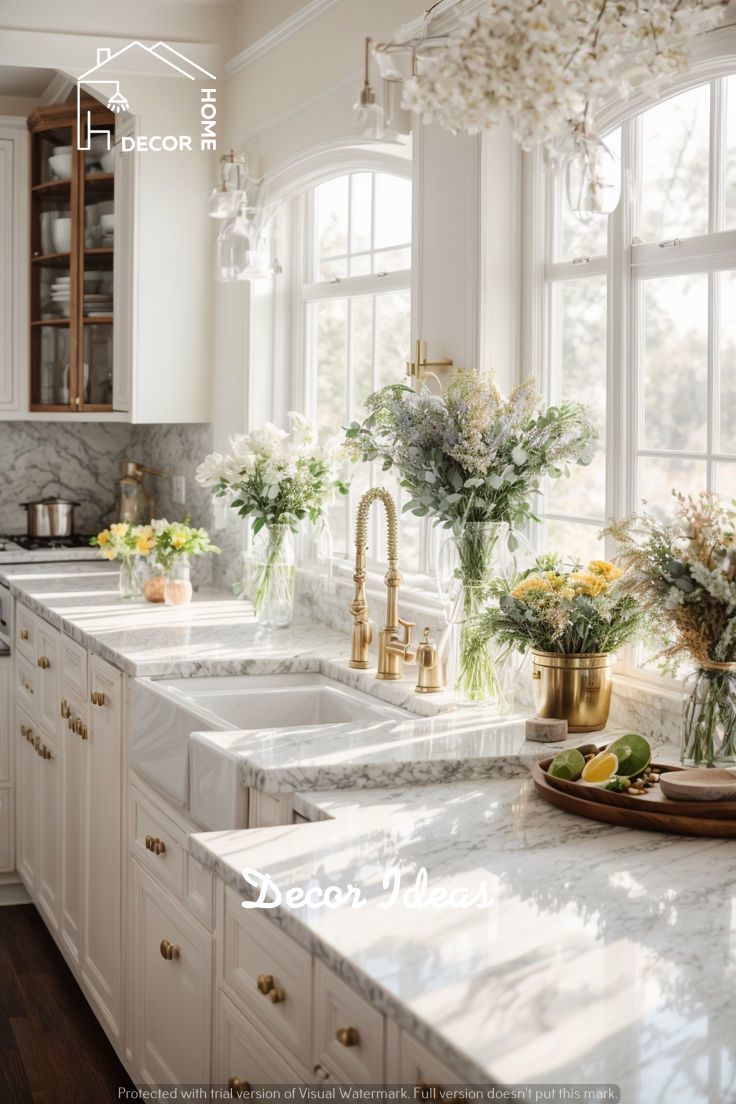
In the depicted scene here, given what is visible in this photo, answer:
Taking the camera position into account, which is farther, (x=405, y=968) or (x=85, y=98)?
(x=85, y=98)

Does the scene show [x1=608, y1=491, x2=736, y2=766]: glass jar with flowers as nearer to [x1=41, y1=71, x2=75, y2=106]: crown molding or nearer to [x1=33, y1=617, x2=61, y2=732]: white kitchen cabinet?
[x1=33, y1=617, x2=61, y2=732]: white kitchen cabinet

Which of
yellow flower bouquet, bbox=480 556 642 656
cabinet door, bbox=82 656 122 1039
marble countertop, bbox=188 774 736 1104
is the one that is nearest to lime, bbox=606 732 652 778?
marble countertop, bbox=188 774 736 1104

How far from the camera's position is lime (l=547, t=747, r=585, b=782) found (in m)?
2.18

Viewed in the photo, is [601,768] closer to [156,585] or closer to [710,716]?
[710,716]

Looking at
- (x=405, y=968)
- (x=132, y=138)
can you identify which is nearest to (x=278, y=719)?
(x=405, y=968)

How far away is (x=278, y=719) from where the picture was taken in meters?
3.17

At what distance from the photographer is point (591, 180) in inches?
67.8

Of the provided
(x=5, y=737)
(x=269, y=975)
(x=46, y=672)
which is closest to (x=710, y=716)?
(x=269, y=975)

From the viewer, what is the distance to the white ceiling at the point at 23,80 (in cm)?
513

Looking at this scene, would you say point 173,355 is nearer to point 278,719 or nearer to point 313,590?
point 313,590

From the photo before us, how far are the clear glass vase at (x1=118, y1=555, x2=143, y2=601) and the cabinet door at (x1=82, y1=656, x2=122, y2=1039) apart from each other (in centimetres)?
77

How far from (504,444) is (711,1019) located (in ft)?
4.95

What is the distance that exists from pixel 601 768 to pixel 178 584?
91.0 inches

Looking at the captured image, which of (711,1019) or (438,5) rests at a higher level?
(438,5)
